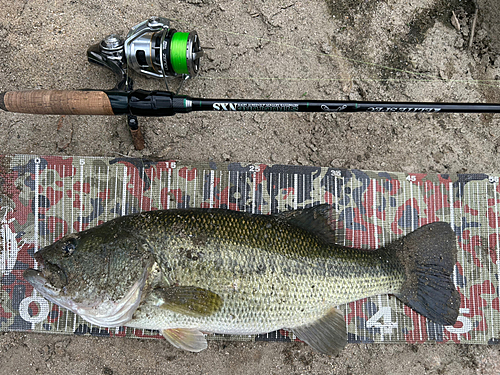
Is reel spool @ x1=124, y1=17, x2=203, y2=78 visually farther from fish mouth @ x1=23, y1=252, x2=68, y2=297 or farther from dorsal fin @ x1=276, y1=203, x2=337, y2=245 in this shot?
fish mouth @ x1=23, y1=252, x2=68, y2=297

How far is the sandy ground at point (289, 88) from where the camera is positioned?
3.16 m

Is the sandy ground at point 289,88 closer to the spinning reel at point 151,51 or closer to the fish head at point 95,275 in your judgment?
the spinning reel at point 151,51

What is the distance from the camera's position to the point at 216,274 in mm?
2453

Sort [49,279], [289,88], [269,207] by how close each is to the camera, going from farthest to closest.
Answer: [289,88], [269,207], [49,279]

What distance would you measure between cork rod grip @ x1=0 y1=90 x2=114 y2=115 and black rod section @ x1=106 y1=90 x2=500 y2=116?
0.36 feet

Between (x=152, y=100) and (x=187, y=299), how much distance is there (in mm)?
1396

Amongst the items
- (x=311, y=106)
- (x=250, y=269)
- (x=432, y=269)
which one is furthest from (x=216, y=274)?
(x=432, y=269)

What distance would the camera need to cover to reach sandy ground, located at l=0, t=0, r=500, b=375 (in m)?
3.16

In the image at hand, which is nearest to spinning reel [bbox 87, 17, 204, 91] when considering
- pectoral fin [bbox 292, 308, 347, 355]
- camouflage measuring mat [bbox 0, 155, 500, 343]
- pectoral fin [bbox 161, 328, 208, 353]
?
camouflage measuring mat [bbox 0, 155, 500, 343]

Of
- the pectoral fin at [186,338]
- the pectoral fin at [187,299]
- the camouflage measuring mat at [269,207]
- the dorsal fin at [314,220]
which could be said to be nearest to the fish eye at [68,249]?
the pectoral fin at [187,299]

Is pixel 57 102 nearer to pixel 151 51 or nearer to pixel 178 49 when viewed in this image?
pixel 151 51

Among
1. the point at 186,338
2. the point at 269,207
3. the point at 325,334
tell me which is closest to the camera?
the point at 186,338

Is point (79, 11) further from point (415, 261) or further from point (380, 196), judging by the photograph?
point (415, 261)

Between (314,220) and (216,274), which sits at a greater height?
(314,220)
